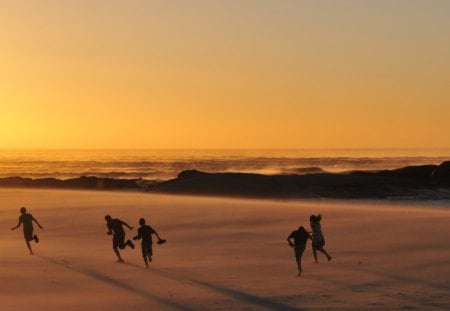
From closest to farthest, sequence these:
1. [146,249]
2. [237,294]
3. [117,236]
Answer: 1. [237,294]
2. [146,249]
3. [117,236]

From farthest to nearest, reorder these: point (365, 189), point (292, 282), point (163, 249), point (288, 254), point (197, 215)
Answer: point (365, 189), point (197, 215), point (163, 249), point (288, 254), point (292, 282)

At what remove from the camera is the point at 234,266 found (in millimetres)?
18875

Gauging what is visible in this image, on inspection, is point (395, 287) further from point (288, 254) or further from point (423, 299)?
point (288, 254)

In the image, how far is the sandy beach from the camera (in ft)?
47.0

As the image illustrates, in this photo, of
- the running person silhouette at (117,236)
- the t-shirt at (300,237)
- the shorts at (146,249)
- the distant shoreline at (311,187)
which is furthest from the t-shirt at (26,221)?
the distant shoreline at (311,187)

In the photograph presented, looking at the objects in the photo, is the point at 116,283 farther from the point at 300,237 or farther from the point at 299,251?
the point at 300,237

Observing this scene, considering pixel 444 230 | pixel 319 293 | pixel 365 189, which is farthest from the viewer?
pixel 365 189

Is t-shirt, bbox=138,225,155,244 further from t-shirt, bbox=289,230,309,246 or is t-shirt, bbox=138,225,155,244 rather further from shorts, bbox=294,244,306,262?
shorts, bbox=294,244,306,262

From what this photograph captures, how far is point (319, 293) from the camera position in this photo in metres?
15.0

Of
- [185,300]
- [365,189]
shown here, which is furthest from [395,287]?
[365,189]

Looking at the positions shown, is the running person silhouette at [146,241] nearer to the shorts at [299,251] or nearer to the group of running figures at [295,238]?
the group of running figures at [295,238]

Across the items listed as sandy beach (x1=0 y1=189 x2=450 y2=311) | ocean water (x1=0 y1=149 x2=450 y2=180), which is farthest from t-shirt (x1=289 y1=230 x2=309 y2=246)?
ocean water (x1=0 y1=149 x2=450 y2=180)

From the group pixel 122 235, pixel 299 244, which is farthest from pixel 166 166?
pixel 299 244

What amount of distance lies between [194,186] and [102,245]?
2810cm
